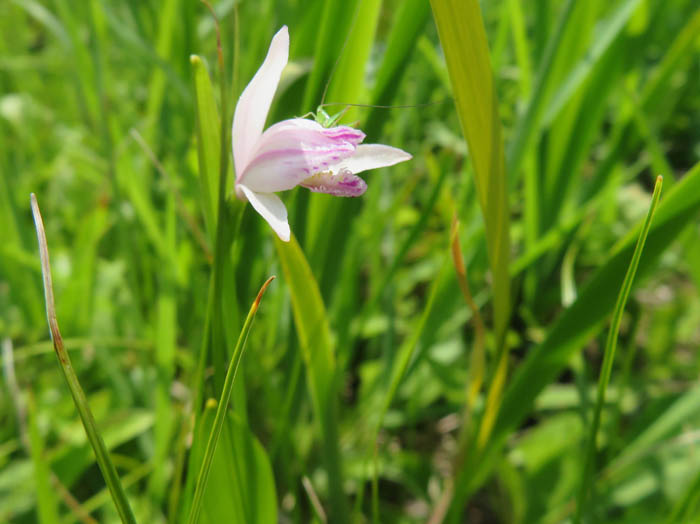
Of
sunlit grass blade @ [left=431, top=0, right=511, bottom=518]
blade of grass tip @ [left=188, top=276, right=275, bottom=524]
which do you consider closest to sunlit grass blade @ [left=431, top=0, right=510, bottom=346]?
sunlit grass blade @ [left=431, top=0, right=511, bottom=518]

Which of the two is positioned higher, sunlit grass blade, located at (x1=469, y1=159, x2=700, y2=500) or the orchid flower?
the orchid flower

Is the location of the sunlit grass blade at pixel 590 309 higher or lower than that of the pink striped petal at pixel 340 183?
lower

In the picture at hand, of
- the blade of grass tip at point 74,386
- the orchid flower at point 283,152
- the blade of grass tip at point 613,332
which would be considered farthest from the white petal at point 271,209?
the blade of grass tip at point 613,332

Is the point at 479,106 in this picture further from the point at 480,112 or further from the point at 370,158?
→ the point at 370,158

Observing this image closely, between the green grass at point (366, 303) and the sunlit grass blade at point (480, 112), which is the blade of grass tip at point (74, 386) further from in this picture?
the sunlit grass blade at point (480, 112)

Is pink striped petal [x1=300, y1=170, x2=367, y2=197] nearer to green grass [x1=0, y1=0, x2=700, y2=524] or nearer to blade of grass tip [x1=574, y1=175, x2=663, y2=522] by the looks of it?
green grass [x1=0, y1=0, x2=700, y2=524]

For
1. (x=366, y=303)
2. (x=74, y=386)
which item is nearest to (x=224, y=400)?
(x=74, y=386)
